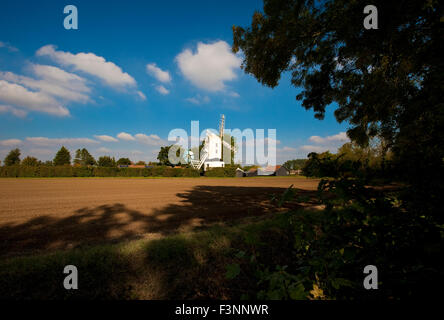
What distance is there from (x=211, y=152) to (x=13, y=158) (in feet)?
210

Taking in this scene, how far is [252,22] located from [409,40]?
3.93m

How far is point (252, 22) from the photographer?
5559 millimetres

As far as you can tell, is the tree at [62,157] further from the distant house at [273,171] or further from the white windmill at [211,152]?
the distant house at [273,171]

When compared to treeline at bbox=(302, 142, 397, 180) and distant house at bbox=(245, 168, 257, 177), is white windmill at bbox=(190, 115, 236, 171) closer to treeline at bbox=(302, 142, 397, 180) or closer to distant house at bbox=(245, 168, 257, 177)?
distant house at bbox=(245, 168, 257, 177)

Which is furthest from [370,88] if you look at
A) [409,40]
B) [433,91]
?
[433,91]

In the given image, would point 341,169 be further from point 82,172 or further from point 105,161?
point 105,161

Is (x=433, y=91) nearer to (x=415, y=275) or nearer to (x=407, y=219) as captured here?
(x=407, y=219)

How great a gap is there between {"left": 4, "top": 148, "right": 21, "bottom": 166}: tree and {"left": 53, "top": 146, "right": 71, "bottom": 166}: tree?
9.42 m

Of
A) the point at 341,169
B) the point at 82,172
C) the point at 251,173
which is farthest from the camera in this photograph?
the point at 251,173

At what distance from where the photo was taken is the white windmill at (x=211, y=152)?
5312 cm

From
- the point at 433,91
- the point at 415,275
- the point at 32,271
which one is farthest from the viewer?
the point at 32,271

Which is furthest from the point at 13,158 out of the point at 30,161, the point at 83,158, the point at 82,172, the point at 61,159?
the point at 82,172

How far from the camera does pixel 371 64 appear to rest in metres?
4.70
